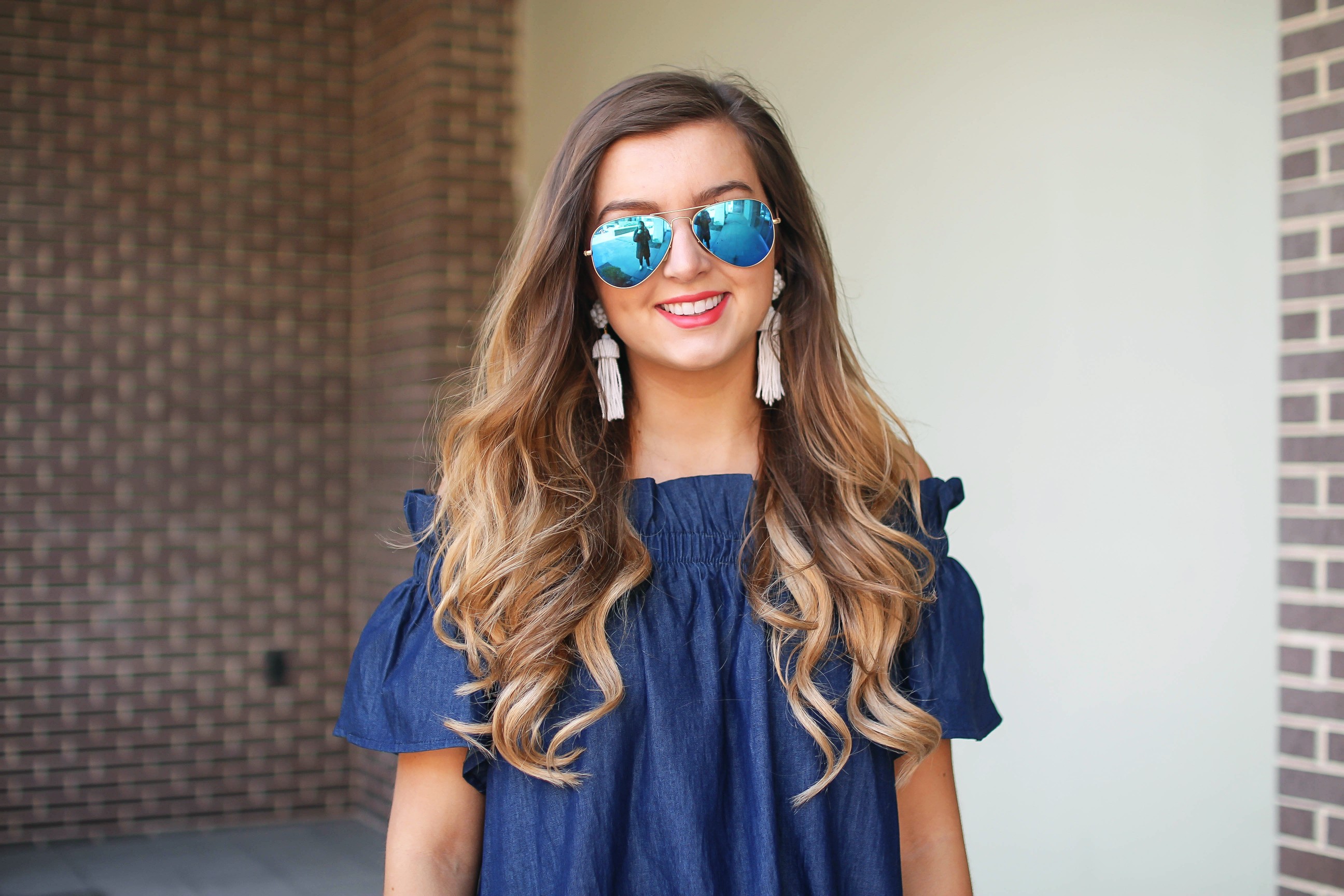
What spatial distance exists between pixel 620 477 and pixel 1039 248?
1790 millimetres

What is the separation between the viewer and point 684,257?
4.94 ft

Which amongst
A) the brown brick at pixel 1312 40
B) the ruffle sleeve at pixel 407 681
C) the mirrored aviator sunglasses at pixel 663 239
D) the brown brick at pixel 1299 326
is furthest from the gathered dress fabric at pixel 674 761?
the brown brick at pixel 1312 40

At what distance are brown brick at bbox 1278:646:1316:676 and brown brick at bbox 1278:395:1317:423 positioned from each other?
440 mm

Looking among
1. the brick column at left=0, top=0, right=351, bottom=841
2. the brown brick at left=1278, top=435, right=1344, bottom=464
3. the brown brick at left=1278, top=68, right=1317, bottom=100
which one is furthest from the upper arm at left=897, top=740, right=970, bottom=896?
the brick column at left=0, top=0, right=351, bottom=841

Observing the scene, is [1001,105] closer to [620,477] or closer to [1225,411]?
[1225,411]

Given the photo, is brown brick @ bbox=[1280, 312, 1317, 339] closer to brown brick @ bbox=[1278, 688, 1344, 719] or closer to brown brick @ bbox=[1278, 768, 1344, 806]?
brown brick @ bbox=[1278, 688, 1344, 719]

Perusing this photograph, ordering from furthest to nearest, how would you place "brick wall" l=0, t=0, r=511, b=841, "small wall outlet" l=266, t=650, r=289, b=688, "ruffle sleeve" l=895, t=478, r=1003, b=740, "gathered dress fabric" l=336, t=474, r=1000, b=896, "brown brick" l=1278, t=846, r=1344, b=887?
1. "small wall outlet" l=266, t=650, r=289, b=688
2. "brick wall" l=0, t=0, r=511, b=841
3. "brown brick" l=1278, t=846, r=1344, b=887
4. "ruffle sleeve" l=895, t=478, r=1003, b=740
5. "gathered dress fabric" l=336, t=474, r=1000, b=896

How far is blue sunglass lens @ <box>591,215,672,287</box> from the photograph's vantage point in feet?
4.98

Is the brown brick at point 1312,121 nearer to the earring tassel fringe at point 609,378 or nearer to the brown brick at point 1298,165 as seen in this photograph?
the brown brick at point 1298,165

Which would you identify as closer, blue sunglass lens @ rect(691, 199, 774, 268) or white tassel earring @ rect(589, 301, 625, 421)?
blue sunglass lens @ rect(691, 199, 774, 268)

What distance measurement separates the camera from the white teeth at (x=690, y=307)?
5.06 feet

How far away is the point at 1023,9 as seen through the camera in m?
3.06

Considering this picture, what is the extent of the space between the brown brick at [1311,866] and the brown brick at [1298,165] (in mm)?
1283

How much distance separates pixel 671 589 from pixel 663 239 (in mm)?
441
